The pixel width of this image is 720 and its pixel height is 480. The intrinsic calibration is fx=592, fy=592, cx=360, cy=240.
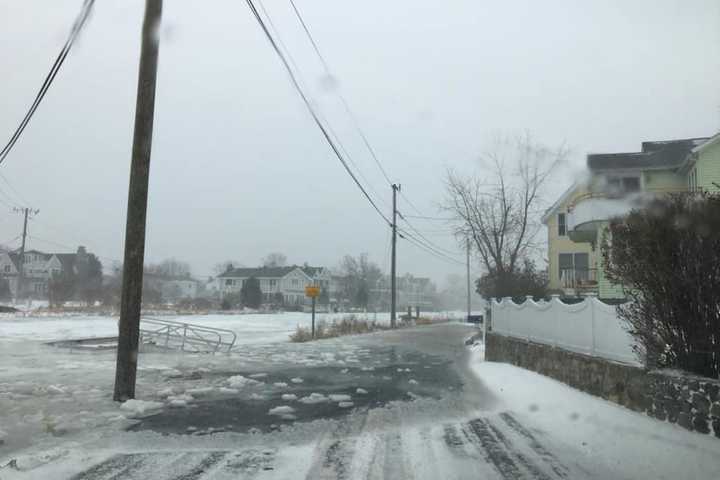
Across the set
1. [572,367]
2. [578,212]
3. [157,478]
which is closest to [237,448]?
[157,478]

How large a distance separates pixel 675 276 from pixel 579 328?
350 cm

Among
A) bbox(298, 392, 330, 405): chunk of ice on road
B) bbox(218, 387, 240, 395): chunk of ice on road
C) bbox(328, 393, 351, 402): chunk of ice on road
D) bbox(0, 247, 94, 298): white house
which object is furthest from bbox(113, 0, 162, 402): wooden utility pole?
bbox(0, 247, 94, 298): white house

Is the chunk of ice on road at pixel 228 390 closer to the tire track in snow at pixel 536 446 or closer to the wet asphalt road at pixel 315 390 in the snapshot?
the wet asphalt road at pixel 315 390

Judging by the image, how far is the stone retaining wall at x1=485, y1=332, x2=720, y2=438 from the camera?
6277 millimetres

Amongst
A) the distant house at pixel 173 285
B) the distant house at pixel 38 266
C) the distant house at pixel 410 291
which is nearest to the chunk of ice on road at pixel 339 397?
the distant house at pixel 173 285

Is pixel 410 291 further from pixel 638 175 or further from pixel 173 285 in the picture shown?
pixel 638 175

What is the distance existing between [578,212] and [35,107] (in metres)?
21.1

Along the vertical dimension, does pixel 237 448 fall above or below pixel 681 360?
below

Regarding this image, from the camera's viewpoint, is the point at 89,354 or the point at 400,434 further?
the point at 89,354

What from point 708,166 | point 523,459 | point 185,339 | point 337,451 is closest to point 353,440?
point 337,451

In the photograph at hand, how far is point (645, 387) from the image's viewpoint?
739cm

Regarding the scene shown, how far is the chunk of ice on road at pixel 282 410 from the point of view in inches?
336

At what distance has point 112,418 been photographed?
790 cm

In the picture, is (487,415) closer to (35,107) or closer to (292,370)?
(292,370)
